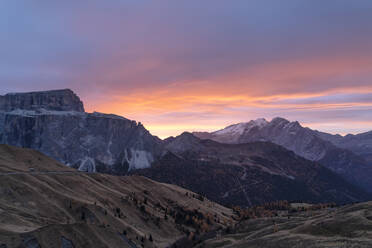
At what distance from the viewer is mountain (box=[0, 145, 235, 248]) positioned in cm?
9131

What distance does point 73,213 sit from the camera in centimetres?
12519

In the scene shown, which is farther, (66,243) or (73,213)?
(73,213)

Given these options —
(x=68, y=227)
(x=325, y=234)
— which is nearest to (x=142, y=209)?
(x=68, y=227)

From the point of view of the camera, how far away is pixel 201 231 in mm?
178875

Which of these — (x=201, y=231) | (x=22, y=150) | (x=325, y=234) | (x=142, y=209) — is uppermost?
(x=22, y=150)

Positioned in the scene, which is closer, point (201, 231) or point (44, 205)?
point (44, 205)

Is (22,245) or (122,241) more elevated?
(22,245)

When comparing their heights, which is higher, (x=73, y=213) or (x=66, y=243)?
(x=73, y=213)

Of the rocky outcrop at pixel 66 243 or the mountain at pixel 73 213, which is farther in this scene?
the mountain at pixel 73 213

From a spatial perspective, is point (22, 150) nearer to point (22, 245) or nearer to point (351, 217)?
point (22, 245)

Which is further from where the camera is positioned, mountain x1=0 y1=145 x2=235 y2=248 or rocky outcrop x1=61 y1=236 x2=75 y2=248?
mountain x1=0 y1=145 x2=235 y2=248

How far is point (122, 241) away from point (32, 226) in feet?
103

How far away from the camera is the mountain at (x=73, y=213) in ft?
300

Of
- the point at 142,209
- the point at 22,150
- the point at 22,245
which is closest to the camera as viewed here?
the point at 22,245
